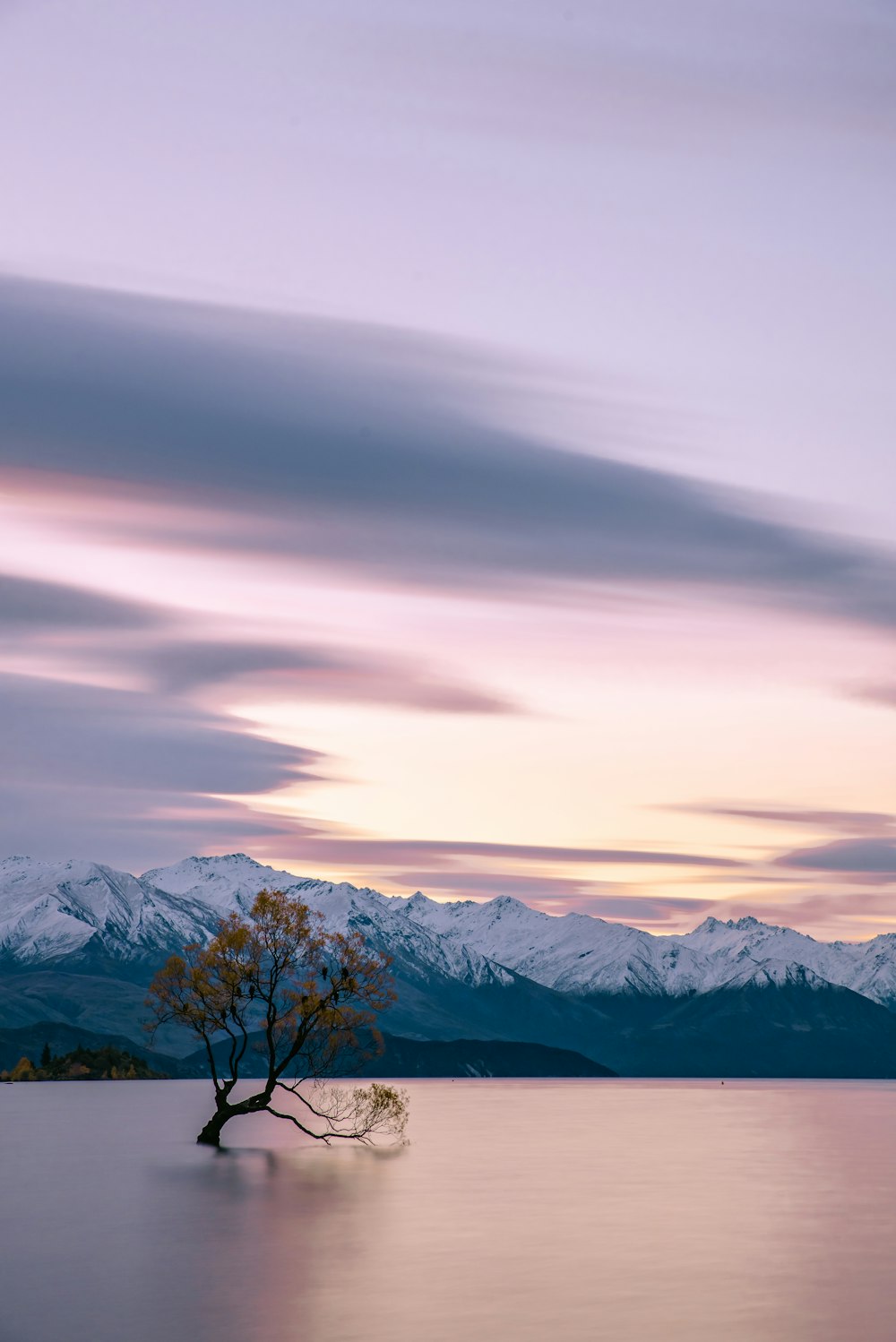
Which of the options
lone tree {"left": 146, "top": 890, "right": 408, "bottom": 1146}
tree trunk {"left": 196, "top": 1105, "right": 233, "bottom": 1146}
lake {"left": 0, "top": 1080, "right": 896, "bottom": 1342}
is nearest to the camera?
lake {"left": 0, "top": 1080, "right": 896, "bottom": 1342}

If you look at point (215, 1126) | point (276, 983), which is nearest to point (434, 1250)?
point (276, 983)

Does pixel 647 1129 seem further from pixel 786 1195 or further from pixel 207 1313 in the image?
pixel 207 1313

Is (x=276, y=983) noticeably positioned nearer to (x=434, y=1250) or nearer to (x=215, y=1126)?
(x=215, y=1126)

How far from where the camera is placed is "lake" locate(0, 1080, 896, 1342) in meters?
47.4

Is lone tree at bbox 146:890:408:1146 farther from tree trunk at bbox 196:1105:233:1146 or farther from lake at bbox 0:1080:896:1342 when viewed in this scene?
lake at bbox 0:1080:896:1342

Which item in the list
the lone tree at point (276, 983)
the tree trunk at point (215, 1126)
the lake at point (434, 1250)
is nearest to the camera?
the lake at point (434, 1250)

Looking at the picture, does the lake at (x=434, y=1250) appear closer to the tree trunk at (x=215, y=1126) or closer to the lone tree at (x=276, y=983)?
the tree trunk at (x=215, y=1126)

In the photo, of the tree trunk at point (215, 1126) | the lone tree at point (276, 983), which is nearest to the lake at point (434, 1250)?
the tree trunk at point (215, 1126)

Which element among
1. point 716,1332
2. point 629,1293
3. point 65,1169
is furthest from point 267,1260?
point 65,1169

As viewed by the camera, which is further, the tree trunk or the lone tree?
the tree trunk

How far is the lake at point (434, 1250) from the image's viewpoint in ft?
156

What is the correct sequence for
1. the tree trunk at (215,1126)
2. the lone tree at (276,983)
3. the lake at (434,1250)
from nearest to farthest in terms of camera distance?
the lake at (434,1250)
the lone tree at (276,983)
the tree trunk at (215,1126)

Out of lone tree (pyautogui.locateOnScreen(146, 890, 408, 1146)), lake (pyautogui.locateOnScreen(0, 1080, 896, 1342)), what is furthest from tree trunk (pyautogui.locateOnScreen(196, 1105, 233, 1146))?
lone tree (pyautogui.locateOnScreen(146, 890, 408, 1146))

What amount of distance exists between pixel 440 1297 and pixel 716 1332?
10.1 metres
